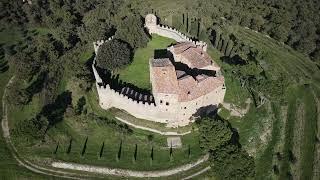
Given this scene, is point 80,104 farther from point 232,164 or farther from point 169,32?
point 232,164

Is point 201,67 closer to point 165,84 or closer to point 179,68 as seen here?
point 179,68

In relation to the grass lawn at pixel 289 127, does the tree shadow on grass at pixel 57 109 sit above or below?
above

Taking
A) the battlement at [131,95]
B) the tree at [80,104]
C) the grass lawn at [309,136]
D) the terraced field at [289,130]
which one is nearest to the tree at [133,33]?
the battlement at [131,95]

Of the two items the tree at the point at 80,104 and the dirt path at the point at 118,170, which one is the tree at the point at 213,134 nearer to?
the dirt path at the point at 118,170

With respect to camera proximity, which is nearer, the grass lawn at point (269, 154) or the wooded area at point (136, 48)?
the grass lawn at point (269, 154)

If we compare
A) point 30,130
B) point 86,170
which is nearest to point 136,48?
point 30,130
